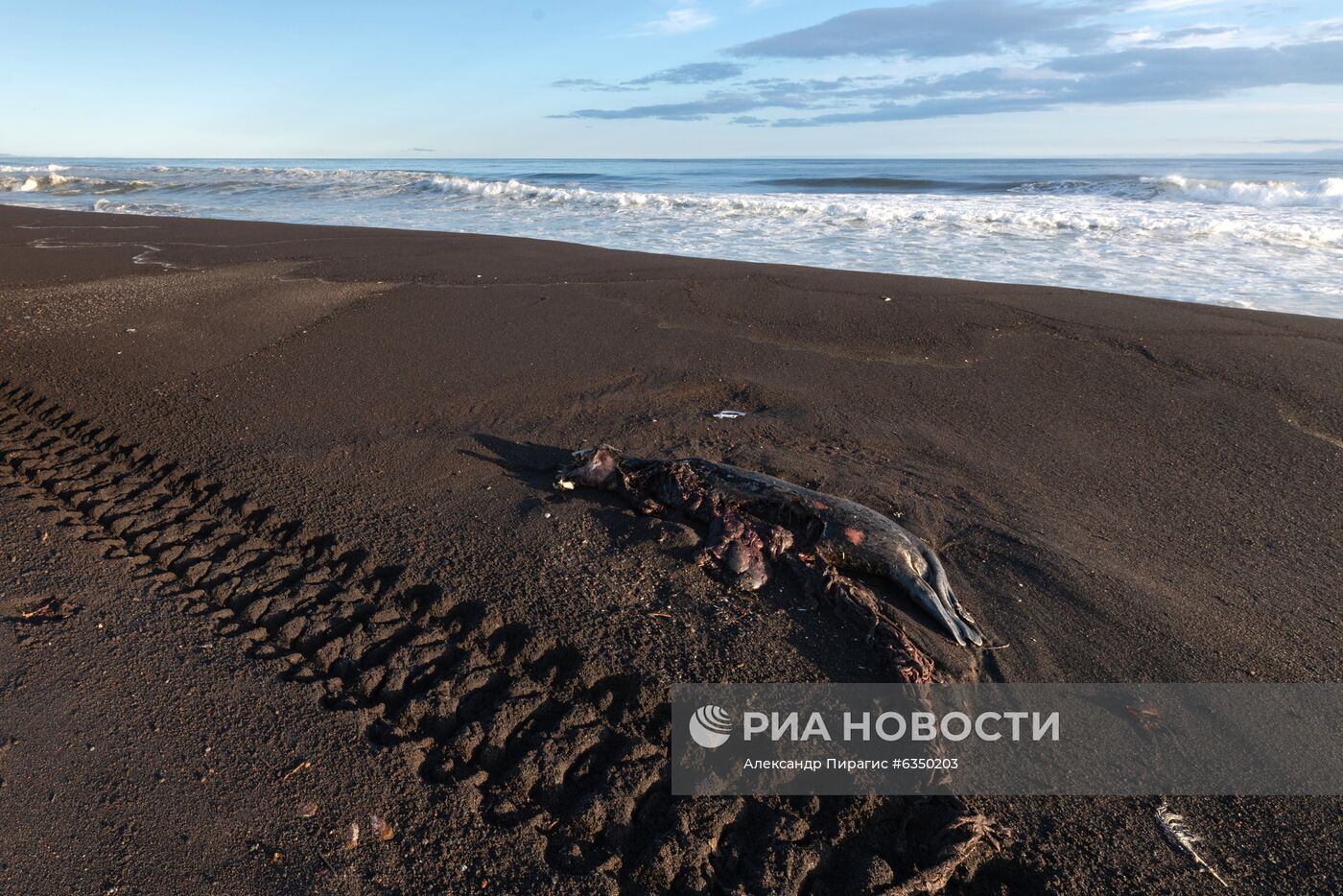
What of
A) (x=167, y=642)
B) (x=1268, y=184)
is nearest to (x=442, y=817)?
(x=167, y=642)

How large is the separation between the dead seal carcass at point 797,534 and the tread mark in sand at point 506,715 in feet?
2.43

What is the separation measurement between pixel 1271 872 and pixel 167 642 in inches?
139

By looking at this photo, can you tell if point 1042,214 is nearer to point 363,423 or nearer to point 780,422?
point 780,422

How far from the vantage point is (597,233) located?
13.8 metres

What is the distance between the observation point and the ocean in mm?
9977

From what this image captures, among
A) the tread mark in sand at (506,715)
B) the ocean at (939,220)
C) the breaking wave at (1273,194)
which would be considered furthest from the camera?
the breaking wave at (1273,194)

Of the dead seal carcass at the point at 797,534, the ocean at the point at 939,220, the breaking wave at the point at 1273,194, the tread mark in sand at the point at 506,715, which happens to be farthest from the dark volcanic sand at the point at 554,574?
the breaking wave at the point at 1273,194

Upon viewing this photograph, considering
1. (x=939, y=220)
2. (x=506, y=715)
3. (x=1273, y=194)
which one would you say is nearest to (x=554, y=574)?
(x=506, y=715)

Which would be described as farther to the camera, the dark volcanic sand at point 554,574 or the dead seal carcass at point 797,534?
the dead seal carcass at point 797,534

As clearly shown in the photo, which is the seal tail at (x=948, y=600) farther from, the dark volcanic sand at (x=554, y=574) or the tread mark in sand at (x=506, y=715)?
the tread mark in sand at (x=506, y=715)

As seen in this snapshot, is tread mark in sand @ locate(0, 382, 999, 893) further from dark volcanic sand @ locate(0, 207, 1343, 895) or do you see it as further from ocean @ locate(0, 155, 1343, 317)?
ocean @ locate(0, 155, 1343, 317)

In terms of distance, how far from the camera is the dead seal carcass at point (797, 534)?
307cm

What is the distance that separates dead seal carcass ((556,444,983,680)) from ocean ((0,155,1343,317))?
6.88 m

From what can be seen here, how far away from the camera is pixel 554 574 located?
3.26 metres
